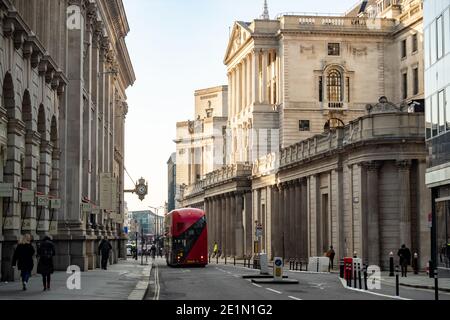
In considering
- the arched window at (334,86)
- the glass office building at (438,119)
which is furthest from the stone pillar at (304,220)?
the arched window at (334,86)

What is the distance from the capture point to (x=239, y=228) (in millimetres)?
106250

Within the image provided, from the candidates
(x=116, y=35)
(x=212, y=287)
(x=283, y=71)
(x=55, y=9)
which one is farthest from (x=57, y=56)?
(x=283, y=71)

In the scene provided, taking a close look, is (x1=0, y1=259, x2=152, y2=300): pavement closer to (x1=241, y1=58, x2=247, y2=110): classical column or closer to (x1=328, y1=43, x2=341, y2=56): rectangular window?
(x1=328, y1=43, x2=341, y2=56): rectangular window

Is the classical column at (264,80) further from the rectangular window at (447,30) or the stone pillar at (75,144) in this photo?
the rectangular window at (447,30)

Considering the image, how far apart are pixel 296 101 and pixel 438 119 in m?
57.3

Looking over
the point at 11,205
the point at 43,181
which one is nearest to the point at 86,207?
the point at 43,181

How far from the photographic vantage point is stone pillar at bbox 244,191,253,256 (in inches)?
3907

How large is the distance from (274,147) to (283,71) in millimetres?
9427

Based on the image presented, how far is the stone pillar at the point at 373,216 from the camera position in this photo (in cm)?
5681

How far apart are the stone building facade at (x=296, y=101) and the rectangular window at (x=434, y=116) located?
59.9 feet

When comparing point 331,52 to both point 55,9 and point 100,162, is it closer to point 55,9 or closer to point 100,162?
point 100,162

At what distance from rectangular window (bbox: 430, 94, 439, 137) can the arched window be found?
184 ft

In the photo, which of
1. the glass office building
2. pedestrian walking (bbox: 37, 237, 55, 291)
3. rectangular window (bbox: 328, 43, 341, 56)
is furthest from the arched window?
pedestrian walking (bbox: 37, 237, 55, 291)

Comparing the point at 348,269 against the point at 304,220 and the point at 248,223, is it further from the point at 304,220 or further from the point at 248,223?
the point at 248,223
